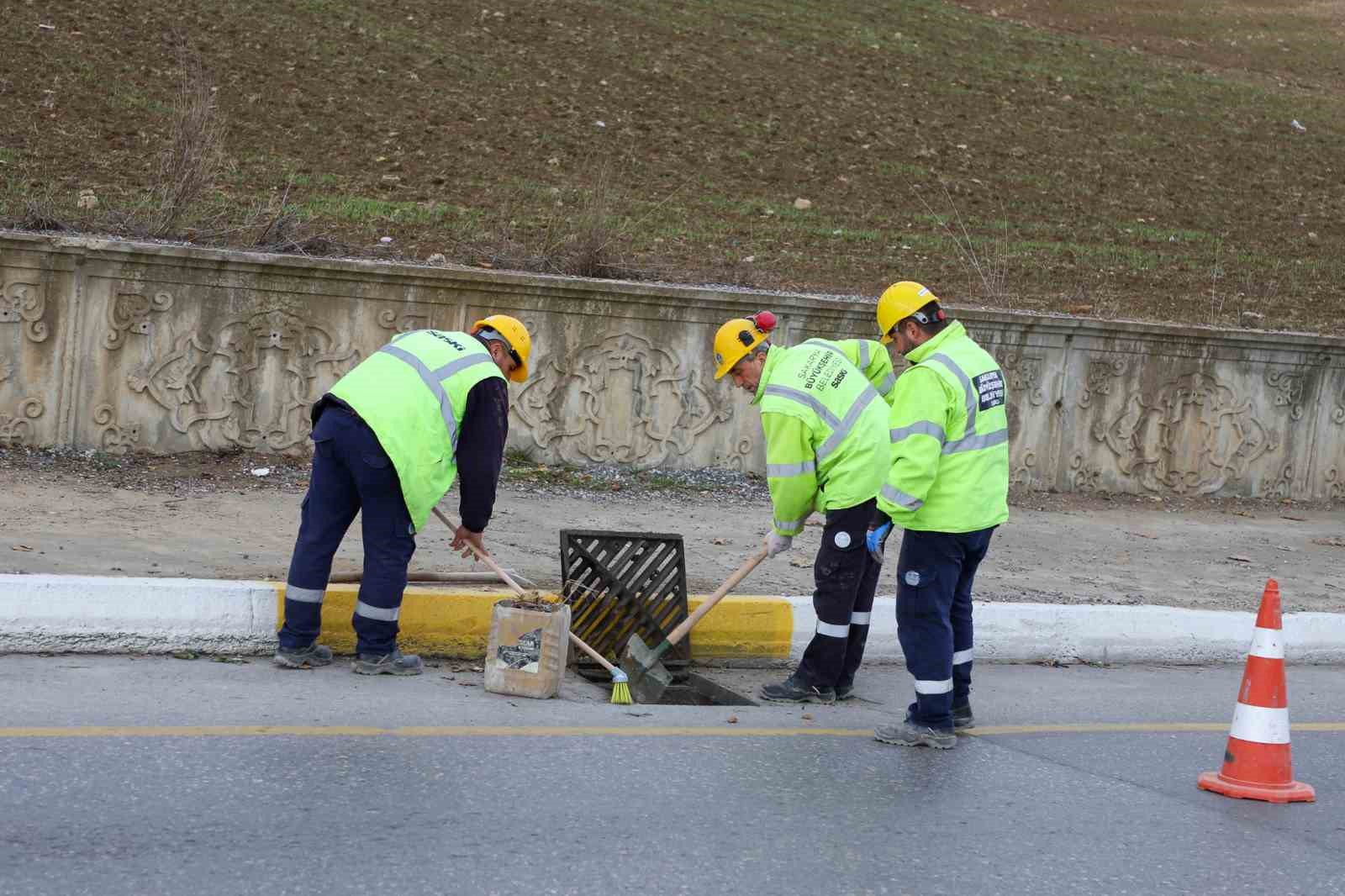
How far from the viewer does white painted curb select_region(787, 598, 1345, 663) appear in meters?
7.61

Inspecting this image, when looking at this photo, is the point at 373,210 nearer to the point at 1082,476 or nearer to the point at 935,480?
the point at 1082,476

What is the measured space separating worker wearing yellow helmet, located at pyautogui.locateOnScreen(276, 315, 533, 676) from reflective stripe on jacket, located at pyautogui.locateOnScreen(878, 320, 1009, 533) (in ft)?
5.47

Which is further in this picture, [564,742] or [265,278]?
[265,278]

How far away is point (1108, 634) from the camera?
314 inches

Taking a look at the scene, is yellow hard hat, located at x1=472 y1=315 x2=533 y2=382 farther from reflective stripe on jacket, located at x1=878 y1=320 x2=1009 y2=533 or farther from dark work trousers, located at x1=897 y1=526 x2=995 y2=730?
dark work trousers, located at x1=897 y1=526 x2=995 y2=730

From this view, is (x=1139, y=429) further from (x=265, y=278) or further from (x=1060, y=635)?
(x=265, y=278)

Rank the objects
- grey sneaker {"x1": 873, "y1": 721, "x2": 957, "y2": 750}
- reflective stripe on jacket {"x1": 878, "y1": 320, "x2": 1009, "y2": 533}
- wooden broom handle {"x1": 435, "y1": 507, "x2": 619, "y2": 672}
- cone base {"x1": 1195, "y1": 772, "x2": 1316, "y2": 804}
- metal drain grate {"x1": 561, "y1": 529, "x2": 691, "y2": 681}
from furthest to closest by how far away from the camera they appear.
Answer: metal drain grate {"x1": 561, "y1": 529, "x2": 691, "y2": 681}
wooden broom handle {"x1": 435, "y1": 507, "x2": 619, "y2": 672}
grey sneaker {"x1": 873, "y1": 721, "x2": 957, "y2": 750}
reflective stripe on jacket {"x1": 878, "y1": 320, "x2": 1009, "y2": 533}
cone base {"x1": 1195, "y1": 772, "x2": 1316, "y2": 804}

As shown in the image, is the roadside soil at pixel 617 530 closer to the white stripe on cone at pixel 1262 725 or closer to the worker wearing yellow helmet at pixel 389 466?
the worker wearing yellow helmet at pixel 389 466

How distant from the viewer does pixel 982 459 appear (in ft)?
19.5

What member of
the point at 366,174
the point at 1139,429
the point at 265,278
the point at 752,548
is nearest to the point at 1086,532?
the point at 1139,429

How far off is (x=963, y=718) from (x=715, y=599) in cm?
117

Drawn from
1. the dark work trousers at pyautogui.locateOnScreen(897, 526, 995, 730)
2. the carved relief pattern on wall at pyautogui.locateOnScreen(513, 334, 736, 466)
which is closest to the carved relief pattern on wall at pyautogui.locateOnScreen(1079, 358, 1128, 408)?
the carved relief pattern on wall at pyautogui.locateOnScreen(513, 334, 736, 466)

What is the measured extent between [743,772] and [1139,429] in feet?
26.2

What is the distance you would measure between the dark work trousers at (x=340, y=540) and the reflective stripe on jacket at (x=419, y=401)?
99 millimetres
